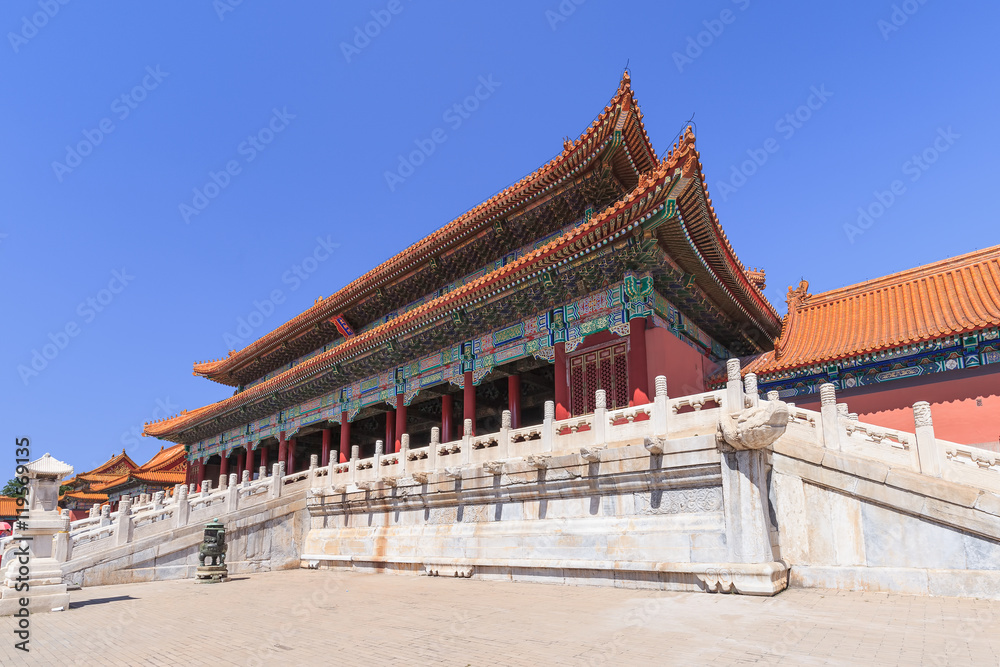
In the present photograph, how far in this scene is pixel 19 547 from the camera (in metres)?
9.64

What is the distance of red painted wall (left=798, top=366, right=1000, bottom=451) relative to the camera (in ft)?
36.3

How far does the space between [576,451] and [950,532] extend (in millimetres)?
5152

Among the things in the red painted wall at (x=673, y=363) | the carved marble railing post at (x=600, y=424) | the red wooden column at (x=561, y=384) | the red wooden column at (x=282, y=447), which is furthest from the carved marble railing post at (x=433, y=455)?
the red wooden column at (x=282, y=447)

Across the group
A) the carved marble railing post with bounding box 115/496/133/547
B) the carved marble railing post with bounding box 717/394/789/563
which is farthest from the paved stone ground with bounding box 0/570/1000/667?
the carved marble railing post with bounding box 115/496/133/547

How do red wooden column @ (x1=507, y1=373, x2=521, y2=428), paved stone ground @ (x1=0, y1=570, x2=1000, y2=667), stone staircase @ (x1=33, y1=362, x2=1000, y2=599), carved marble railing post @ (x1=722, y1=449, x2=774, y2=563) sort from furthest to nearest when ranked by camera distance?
red wooden column @ (x1=507, y1=373, x2=521, y2=428) → carved marble railing post @ (x1=722, y1=449, x2=774, y2=563) → stone staircase @ (x1=33, y1=362, x2=1000, y2=599) → paved stone ground @ (x1=0, y1=570, x2=1000, y2=667)

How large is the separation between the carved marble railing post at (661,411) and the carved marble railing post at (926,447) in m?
3.23

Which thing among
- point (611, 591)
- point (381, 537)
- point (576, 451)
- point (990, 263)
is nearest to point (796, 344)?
point (990, 263)

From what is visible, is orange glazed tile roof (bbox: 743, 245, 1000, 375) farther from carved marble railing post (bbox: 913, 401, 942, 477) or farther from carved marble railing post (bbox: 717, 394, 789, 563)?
carved marble railing post (bbox: 717, 394, 789, 563)

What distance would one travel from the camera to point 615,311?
12.7 meters

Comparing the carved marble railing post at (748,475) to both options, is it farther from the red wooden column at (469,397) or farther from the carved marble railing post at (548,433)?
the red wooden column at (469,397)

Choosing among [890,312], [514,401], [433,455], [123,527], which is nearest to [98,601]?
[123,527]

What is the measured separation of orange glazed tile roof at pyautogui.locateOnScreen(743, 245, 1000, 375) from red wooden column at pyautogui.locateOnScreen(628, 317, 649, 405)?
3186mm

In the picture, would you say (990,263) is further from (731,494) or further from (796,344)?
(731,494)

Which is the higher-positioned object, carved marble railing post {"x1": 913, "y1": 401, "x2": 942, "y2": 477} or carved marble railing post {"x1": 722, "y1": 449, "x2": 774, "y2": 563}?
carved marble railing post {"x1": 913, "y1": 401, "x2": 942, "y2": 477}
